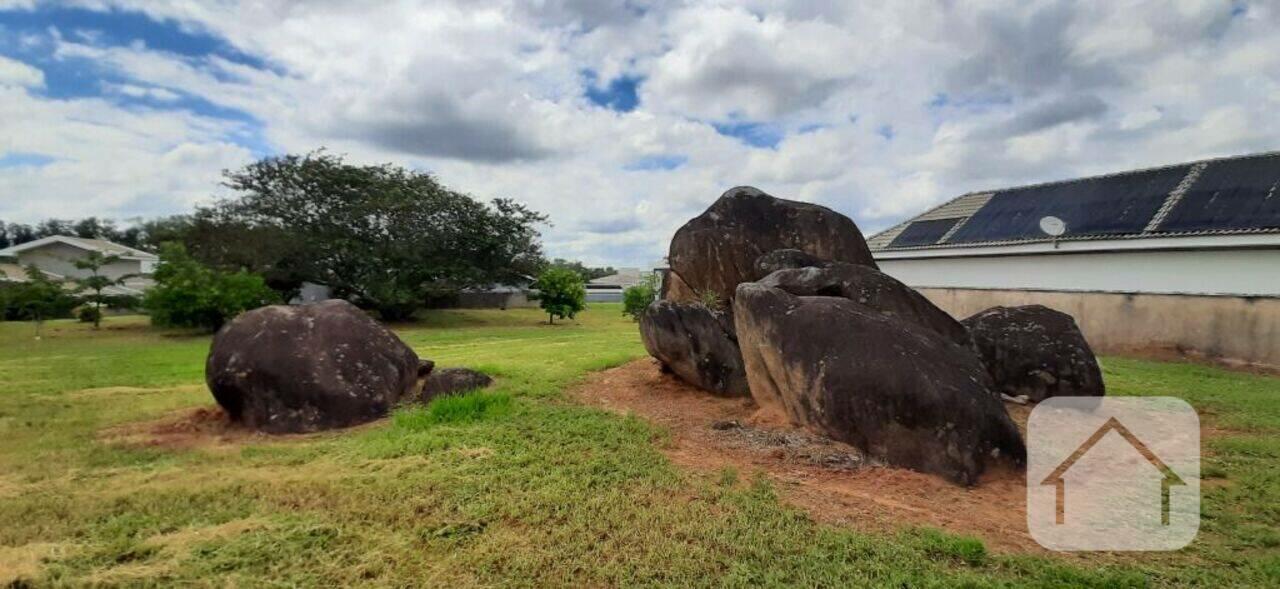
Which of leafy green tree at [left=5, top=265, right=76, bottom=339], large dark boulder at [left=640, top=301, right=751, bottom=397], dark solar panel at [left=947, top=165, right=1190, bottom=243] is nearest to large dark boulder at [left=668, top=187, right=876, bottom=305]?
large dark boulder at [left=640, top=301, right=751, bottom=397]

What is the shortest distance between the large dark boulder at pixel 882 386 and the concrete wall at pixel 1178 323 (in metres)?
10.2

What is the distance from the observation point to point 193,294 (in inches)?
746

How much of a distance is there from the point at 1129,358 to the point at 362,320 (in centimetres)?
1485

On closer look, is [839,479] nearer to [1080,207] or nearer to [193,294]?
[1080,207]

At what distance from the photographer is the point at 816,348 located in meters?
5.50

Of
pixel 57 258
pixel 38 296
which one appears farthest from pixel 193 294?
pixel 57 258

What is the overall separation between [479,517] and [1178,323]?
14877 mm

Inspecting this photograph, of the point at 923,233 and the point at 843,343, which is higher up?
the point at 923,233

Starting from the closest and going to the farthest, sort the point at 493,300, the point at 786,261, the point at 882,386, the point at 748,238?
the point at 882,386, the point at 786,261, the point at 748,238, the point at 493,300

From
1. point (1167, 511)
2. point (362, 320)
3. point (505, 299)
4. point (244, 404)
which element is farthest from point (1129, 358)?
point (505, 299)

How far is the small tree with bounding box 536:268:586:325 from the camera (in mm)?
26609

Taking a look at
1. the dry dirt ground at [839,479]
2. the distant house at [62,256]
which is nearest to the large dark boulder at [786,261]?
the dry dirt ground at [839,479]

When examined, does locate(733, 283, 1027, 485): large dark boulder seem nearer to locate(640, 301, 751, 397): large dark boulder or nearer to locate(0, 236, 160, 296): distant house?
locate(640, 301, 751, 397): large dark boulder

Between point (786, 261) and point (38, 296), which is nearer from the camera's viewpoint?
point (786, 261)
